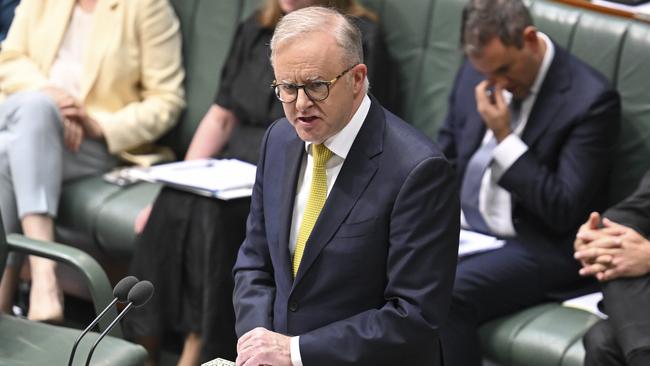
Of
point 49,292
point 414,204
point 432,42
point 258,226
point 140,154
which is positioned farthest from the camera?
point 140,154

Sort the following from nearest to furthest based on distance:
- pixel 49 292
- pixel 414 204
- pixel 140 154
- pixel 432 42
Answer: pixel 414 204 → pixel 49 292 → pixel 432 42 → pixel 140 154

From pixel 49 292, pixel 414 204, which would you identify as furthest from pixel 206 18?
pixel 414 204

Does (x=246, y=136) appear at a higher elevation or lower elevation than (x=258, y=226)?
lower

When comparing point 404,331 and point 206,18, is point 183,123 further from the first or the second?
point 404,331

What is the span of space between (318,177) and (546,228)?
1.32 m

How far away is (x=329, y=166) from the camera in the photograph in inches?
107

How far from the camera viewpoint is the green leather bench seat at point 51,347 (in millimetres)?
3144

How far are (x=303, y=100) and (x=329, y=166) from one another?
0.23 m

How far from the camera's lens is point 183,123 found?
4.91 metres

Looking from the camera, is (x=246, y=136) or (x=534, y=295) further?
(x=246, y=136)

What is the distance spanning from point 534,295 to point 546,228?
24cm

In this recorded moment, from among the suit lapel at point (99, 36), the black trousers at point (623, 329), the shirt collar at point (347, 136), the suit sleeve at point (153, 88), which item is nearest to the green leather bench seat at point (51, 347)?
the shirt collar at point (347, 136)

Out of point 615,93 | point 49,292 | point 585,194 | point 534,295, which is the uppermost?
point 615,93

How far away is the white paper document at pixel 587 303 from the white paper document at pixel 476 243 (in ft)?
0.92
